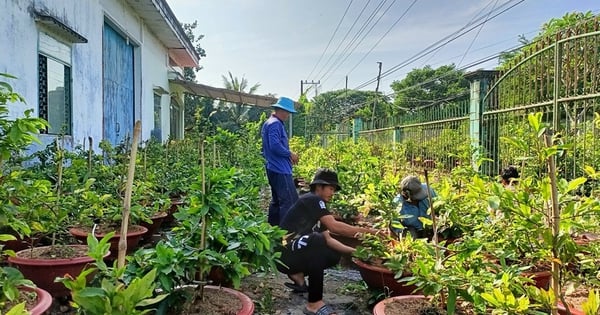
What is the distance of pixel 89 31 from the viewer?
7.67 meters

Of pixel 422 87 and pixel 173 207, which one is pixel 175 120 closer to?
pixel 173 207

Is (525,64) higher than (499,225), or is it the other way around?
(525,64)

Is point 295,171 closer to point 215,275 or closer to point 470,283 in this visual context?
point 215,275

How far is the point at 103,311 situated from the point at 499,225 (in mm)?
1786

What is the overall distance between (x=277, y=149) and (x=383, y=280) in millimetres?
2309

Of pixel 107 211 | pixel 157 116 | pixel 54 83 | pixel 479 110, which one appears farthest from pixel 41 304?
pixel 157 116

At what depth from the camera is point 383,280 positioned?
300 centimetres

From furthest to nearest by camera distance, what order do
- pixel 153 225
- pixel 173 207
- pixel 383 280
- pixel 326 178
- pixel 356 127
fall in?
pixel 356 127
pixel 173 207
pixel 153 225
pixel 326 178
pixel 383 280

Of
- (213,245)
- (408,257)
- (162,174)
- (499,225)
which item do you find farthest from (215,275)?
(162,174)

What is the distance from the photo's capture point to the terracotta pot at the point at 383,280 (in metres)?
2.95

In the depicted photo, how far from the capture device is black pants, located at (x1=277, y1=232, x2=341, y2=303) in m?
3.20

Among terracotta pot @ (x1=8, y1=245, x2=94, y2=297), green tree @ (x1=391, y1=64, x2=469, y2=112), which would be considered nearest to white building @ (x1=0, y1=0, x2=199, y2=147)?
terracotta pot @ (x1=8, y1=245, x2=94, y2=297)

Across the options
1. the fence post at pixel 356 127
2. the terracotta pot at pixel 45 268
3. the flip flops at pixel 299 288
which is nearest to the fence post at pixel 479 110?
the flip flops at pixel 299 288

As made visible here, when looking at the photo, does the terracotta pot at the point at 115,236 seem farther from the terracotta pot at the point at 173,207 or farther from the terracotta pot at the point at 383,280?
the terracotta pot at the point at 383,280
